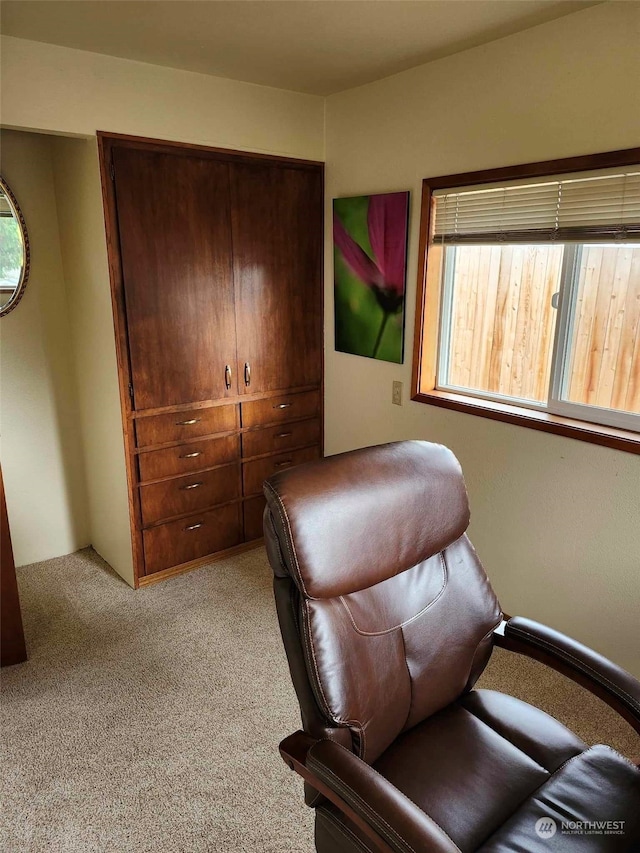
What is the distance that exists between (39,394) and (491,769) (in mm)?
2676

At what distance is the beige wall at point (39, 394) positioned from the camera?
9.19 ft

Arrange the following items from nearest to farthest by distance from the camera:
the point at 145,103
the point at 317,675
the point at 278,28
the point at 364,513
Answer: the point at 317,675
the point at 364,513
the point at 278,28
the point at 145,103

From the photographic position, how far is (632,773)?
131cm

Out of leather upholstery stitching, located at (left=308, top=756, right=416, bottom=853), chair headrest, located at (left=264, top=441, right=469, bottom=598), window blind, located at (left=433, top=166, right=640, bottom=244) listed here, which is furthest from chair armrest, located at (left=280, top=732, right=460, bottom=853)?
window blind, located at (left=433, top=166, right=640, bottom=244)

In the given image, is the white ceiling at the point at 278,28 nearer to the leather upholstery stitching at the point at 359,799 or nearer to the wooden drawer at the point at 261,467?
the wooden drawer at the point at 261,467

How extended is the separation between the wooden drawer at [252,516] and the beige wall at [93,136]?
2.22ft

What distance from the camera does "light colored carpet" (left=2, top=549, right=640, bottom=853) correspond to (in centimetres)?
172

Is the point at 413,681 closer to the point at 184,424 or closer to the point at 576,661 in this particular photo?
the point at 576,661

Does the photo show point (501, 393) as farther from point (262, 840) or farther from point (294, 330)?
point (262, 840)

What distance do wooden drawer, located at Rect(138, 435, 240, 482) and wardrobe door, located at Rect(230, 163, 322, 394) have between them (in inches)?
12.9

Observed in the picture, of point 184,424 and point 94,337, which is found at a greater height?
point 94,337

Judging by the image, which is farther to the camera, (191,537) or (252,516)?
(252,516)

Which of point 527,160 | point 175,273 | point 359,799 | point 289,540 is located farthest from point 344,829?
point 175,273

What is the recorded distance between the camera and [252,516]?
3.35m
